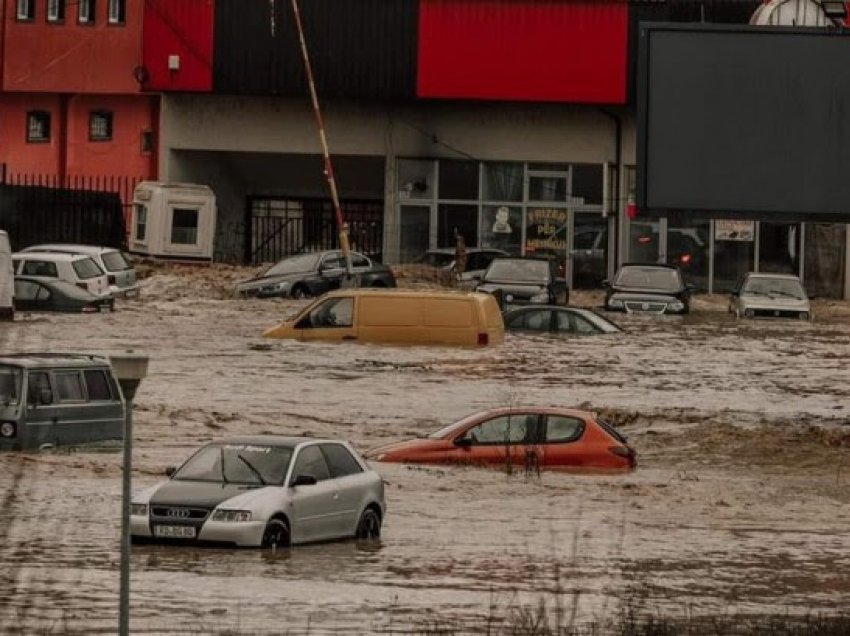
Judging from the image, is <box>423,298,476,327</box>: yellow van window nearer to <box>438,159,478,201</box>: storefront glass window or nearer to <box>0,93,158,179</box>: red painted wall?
<box>438,159,478,201</box>: storefront glass window

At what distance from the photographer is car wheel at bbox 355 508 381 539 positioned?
92.5 ft

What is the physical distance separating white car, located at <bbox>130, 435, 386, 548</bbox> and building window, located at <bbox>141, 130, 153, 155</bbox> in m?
47.0

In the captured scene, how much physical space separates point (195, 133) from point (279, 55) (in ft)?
11.7

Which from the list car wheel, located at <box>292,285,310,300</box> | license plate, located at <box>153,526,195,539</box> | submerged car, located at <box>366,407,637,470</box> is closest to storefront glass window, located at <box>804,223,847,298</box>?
car wheel, located at <box>292,285,310,300</box>

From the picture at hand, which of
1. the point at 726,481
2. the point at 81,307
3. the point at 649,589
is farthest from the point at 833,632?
the point at 81,307

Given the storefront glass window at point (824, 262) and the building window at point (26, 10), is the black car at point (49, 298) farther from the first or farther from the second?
the storefront glass window at point (824, 262)

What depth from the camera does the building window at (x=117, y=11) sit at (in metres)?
73.2

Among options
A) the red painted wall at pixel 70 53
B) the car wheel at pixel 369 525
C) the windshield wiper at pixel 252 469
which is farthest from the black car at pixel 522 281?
the windshield wiper at pixel 252 469

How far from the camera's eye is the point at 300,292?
63.6 meters

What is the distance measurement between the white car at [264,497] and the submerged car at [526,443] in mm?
5966

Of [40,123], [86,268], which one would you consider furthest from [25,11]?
[86,268]

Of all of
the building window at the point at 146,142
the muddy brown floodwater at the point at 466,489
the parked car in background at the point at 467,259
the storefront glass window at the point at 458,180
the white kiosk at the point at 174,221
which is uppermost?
the building window at the point at 146,142

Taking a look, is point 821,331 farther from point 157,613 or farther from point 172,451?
point 157,613

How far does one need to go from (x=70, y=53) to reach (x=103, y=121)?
242 centimetres
